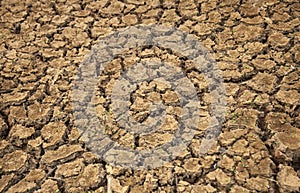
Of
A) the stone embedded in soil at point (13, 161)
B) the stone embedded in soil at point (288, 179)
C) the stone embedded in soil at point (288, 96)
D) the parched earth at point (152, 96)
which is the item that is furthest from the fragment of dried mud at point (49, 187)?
the stone embedded in soil at point (288, 96)

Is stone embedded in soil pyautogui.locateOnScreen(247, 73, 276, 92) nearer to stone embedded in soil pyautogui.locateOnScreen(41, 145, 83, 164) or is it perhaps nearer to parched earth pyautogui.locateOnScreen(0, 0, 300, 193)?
parched earth pyautogui.locateOnScreen(0, 0, 300, 193)

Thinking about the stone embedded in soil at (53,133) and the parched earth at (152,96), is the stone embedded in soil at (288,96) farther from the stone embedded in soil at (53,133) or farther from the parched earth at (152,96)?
the stone embedded in soil at (53,133)

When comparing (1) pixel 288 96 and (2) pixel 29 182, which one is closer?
(2) pixel 29 182

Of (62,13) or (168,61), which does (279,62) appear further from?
(62,13)

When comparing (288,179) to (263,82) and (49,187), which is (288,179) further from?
(49,187)

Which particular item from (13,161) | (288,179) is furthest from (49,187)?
(288,179)

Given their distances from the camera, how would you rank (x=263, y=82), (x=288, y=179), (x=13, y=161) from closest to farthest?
(x=288, y=179), (x=13, y=161), (x=263, y=82)

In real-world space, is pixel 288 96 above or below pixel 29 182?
above
